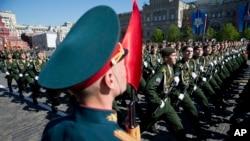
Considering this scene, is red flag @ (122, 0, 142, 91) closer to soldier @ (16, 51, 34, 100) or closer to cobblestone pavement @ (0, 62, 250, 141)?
cobblestone pavement @ (0, 62, 250, 141)

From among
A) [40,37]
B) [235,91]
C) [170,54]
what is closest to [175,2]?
[40,37]

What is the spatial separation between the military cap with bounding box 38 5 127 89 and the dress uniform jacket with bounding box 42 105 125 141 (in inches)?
7.1

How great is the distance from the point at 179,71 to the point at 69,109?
388cm

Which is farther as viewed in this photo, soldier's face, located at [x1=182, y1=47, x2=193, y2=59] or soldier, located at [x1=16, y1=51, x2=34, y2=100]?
soldier, located at [x1=16, y1=51, x2=34, y2=100]

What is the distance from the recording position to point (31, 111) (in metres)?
7.11

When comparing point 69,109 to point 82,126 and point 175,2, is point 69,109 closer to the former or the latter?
point 82,126

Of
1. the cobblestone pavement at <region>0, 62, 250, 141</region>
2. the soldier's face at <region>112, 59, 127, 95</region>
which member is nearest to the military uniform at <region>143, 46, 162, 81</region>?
the cobblestone pavement at <region>0, 62, 250, 141</region>

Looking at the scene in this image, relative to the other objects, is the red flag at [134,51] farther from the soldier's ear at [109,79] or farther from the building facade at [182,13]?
the building facade at [182,13]

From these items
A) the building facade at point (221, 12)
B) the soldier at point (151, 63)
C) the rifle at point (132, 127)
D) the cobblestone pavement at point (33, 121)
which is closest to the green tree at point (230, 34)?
the building facade at point (221, 12)

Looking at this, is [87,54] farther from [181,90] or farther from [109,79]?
[181,90]

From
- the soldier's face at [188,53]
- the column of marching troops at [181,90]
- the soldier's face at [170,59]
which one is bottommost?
the column of marching troops at [181,90]

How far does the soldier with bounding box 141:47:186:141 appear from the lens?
12.6ft

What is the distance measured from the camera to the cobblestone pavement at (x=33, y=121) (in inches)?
190

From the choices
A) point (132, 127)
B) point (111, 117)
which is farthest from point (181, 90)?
point (111, 117)
